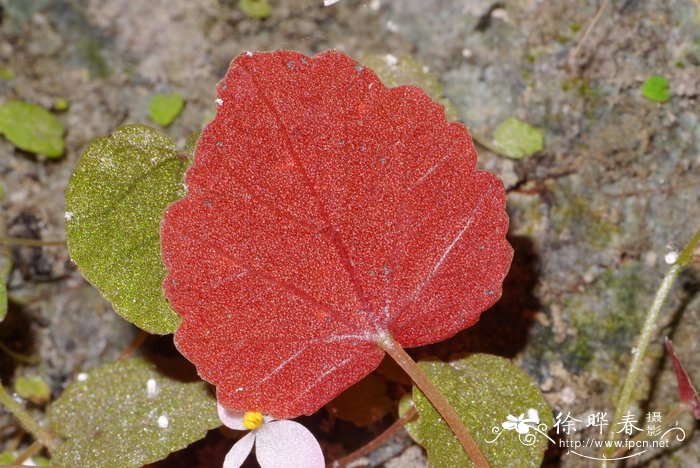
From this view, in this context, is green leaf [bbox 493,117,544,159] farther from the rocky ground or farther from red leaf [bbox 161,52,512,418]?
red leaf [bbox 161,52,512,418]

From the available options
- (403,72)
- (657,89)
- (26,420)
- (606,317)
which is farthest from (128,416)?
(657,89)

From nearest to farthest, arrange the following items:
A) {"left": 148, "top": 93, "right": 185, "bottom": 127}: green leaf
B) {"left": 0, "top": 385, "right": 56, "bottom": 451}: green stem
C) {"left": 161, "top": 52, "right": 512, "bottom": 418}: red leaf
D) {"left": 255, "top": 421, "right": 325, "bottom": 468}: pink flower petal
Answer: {"left": 161, "top": 52, "right": 512, "bottom": 418}: red leaf < {"left": 255, "top": 421, "right": 325, "bottom": 468}: pink flower petal < {"left": 0, "top": 385, "right": 56, "bottom": 451}: green stem < {"left": 148, "top": 93, "right": 185, "bottom": 127}: green leaf

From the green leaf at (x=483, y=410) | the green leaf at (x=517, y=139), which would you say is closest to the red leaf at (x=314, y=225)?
the green leaf at (x=483, y=410)

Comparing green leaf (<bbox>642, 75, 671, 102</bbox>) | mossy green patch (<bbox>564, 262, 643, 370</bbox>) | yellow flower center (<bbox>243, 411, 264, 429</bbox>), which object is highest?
green leaf (<bbox>642, 75, 671, 102</bbox>)

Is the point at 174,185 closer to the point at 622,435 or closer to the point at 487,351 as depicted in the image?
the point at 487,351

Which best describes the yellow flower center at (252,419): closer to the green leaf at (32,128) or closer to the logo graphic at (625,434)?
the logo graphic at (625,434)

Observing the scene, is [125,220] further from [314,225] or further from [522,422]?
[522,422]

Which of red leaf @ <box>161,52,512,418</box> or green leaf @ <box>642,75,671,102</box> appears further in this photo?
green leaf @ <box>642,75,671,102</box>

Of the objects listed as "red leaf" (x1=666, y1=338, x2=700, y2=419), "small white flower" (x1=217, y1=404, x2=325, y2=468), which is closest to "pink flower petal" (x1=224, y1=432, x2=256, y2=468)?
"small white flower" (x1=217, y1=404, x2=325, y2=468)
